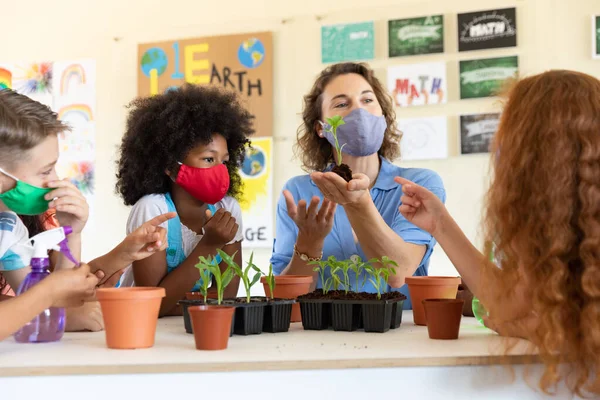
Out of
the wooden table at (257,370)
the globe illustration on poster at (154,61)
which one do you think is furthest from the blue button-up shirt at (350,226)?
the globe illustration on poster at (154,61)

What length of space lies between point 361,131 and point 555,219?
3.36 ft

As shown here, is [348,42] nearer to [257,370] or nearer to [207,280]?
[207,280]

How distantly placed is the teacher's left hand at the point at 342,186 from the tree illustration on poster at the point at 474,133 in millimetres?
1467

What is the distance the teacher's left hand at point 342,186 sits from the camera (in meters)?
1.53

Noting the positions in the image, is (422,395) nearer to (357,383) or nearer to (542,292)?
(357,383)

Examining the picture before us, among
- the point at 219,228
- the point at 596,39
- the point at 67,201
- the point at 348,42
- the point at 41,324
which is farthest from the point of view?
the point at 348,42

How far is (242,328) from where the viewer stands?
1.12 meters

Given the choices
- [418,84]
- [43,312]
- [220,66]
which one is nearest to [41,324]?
[43,312]

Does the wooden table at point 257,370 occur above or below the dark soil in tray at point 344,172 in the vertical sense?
below

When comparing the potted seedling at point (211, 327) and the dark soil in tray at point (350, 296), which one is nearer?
the potted seedling at point (211, 327)

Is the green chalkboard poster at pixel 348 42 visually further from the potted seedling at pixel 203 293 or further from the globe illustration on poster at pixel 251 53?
the potted seedling at pixel 203 293

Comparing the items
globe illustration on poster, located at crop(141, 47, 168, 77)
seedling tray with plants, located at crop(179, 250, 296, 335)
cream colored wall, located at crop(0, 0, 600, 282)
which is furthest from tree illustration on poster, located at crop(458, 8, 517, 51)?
seedling tray with plants, located at crop(179, 250, 296, 335)

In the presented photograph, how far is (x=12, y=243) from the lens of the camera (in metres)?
1.32

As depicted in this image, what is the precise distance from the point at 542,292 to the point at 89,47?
124 inches
